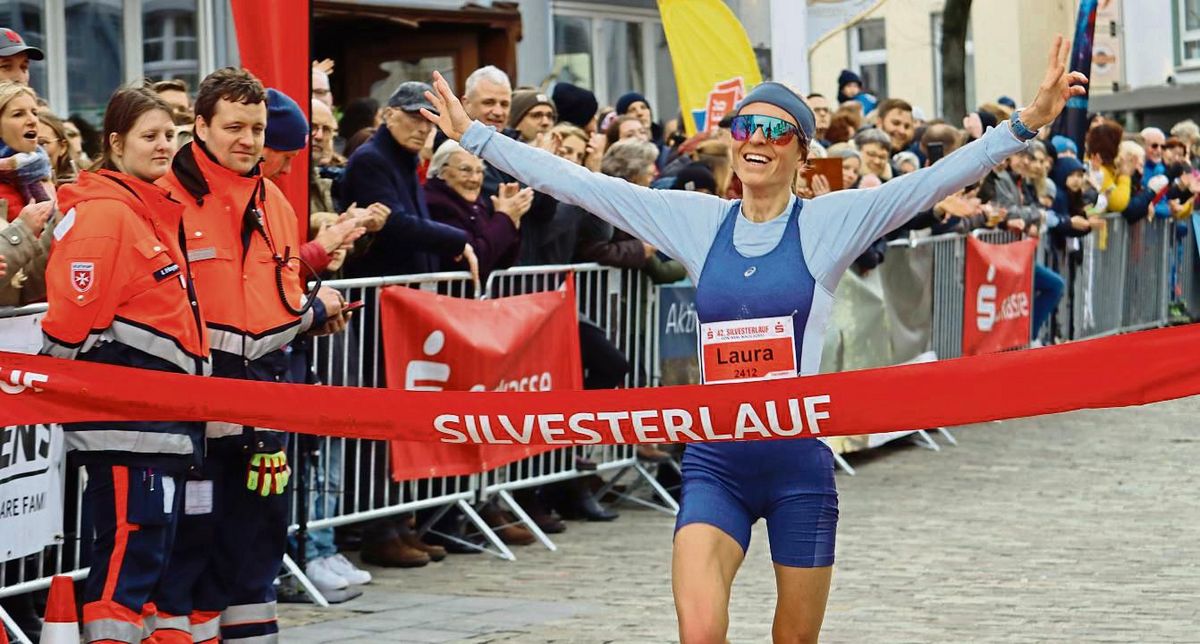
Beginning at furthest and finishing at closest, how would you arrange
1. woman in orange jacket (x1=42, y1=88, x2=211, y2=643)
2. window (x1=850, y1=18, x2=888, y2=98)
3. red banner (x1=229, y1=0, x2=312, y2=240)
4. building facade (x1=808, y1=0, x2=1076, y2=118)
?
window (x1=850, y1=18, x2=888, y2=98) < building facade (x1=808, y1=0, x2=1076, y2=118) < red banner (x1=229, y1=0, x2=312, y2=240) < woman in orange jacket (x1=42, y1=88, x2=211, y2=643)

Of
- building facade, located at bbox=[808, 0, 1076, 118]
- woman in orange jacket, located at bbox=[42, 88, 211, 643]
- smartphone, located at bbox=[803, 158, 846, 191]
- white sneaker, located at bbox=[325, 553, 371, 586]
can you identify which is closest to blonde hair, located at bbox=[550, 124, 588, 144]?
smartphone, located at bbox=[803, 158, 846, 191]

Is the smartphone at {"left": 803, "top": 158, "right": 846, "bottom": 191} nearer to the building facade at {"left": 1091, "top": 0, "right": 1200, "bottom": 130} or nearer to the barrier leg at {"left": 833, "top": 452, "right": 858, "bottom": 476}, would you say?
the barrier leg at {"left": 833, "top": 452, "right": 858, "bottom": 476}

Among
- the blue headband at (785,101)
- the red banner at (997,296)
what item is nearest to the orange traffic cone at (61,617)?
the blue headband at (785,101)

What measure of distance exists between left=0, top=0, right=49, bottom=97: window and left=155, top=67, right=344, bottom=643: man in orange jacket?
9.52 metres

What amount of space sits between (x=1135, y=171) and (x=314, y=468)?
13083 millimetres

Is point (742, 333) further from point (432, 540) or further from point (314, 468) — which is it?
point (432, 540)

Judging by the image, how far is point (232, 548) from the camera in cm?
621

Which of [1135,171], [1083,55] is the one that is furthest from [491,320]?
[1135,171]

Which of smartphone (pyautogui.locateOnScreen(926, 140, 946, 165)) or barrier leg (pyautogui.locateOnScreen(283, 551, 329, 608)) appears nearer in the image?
barrier leg (pyautogui.locateOnScreen(283, 551, 329, 608))

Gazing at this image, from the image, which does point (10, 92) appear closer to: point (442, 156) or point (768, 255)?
point (442, 156)

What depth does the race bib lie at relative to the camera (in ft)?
18.2

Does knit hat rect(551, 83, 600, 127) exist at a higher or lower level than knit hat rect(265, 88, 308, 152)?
higher

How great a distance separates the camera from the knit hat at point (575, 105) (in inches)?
486

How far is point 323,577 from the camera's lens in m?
8.64
